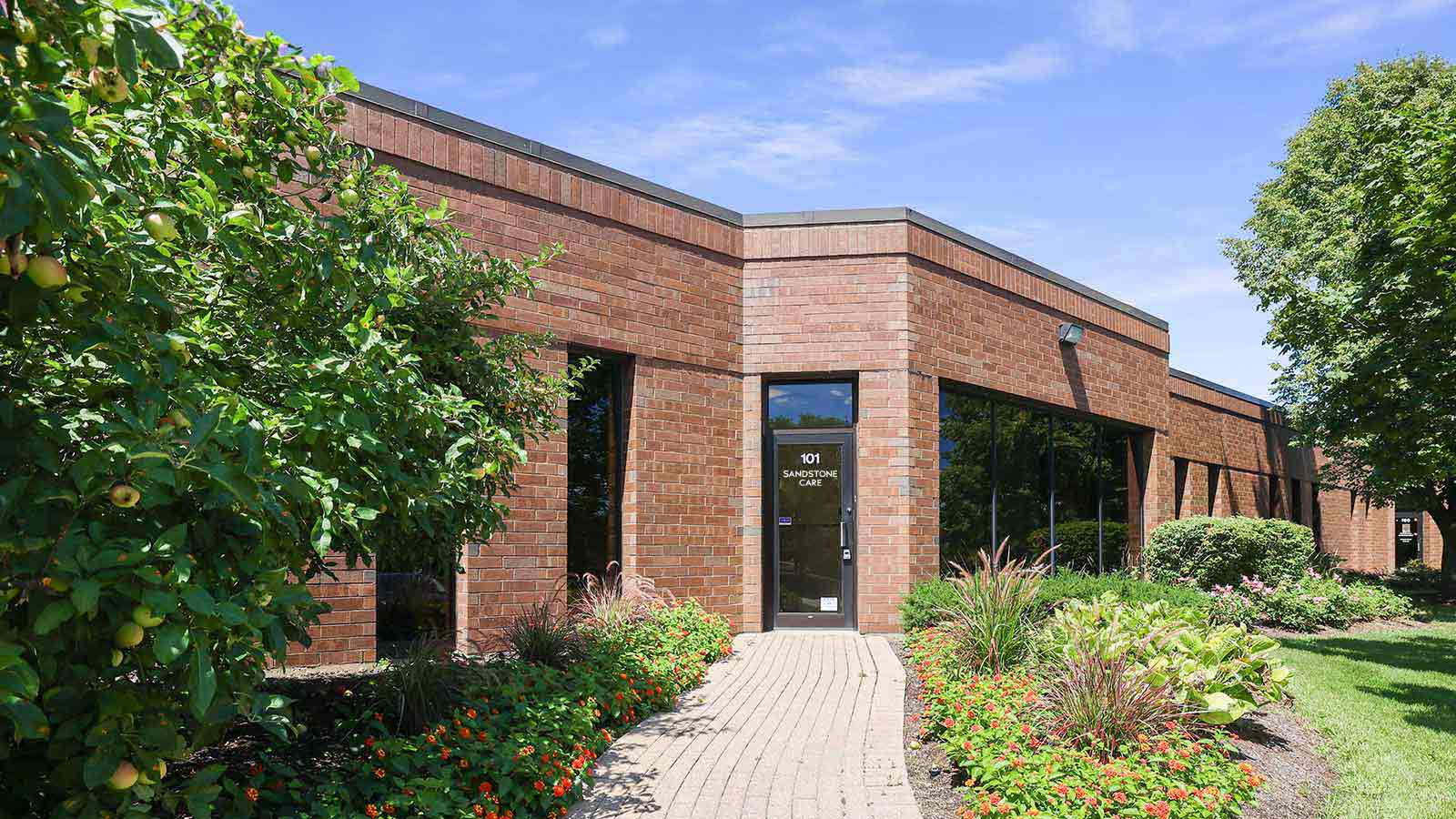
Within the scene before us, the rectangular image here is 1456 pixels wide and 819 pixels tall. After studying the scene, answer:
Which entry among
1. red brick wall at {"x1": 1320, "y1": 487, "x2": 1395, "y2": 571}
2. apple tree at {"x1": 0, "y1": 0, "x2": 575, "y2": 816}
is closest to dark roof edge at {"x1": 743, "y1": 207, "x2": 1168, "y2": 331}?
apple tree at {"x1": 0, "y1": 0, "x2": 575, "y2": 816}

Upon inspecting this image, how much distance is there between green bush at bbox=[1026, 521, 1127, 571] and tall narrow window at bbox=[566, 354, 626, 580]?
6805 mm

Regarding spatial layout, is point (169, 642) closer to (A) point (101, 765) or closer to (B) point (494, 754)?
(A) point (101, 765)

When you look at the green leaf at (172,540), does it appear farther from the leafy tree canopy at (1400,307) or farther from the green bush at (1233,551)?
the green bush at (1233,551)

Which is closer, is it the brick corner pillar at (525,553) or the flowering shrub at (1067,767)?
the flowering shrub at (1067,767)

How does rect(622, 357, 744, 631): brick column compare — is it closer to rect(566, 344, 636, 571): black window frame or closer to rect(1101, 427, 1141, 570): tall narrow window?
rect(566, 344, 636, 571): black window frame

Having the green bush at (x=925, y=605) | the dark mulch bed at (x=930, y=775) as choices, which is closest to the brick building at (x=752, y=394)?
the green bush at (x=925, y=605)

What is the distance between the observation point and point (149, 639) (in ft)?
8.20

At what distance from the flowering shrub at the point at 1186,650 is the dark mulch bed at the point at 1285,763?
0.63ft

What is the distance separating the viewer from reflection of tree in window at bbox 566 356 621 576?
943 centimetres

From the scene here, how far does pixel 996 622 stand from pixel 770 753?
221 cm

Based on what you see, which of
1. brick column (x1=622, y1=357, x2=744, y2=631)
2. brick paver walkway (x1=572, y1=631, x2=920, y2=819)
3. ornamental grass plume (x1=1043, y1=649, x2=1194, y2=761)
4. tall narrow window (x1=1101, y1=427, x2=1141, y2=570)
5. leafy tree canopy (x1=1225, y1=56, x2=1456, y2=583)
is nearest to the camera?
brick paver walkway (x1=572, y1=631, x2=920, y2=819)

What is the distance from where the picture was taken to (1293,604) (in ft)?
43.4

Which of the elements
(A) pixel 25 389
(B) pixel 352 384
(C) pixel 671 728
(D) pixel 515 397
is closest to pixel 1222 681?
(C) pixel 671 728

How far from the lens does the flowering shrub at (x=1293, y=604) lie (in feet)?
42.3
